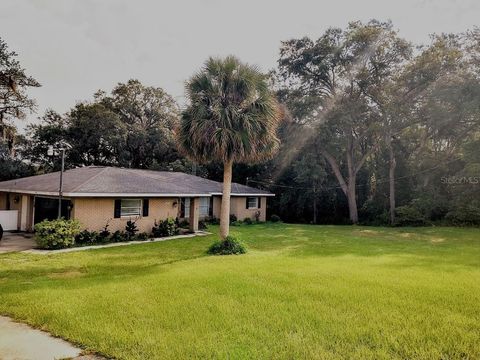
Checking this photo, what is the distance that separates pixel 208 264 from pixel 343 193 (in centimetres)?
2582

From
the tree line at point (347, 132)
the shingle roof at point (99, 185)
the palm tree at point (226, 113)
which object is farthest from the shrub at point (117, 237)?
the tree line at point (347, 132)

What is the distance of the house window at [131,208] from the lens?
692 inches

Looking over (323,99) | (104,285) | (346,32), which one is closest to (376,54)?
(346,32)

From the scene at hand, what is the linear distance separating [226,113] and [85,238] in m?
8.45

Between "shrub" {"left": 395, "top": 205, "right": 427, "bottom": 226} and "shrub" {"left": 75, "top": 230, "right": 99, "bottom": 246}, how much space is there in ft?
71.8

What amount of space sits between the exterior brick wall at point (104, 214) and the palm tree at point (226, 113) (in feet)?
17.8

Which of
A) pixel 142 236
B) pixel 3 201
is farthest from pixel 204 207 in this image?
pixel 3 201

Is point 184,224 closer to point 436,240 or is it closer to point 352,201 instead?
point 436,240

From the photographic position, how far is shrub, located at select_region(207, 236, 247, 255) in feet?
44.9

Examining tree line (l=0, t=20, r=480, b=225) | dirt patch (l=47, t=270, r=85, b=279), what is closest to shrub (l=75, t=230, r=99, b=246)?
dirt patch (l=47, t=270, r=85, b=279)

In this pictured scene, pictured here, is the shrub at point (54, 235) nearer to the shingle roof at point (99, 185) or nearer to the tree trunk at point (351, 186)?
the shingle roof at point (99, 185)

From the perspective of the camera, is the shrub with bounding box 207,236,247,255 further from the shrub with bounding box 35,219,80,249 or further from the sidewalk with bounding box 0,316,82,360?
the sidewalk with bounding box 0,316,82,360

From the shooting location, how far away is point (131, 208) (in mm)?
17938

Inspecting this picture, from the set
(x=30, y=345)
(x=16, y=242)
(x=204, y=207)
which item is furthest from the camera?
(x=204, y=207)
